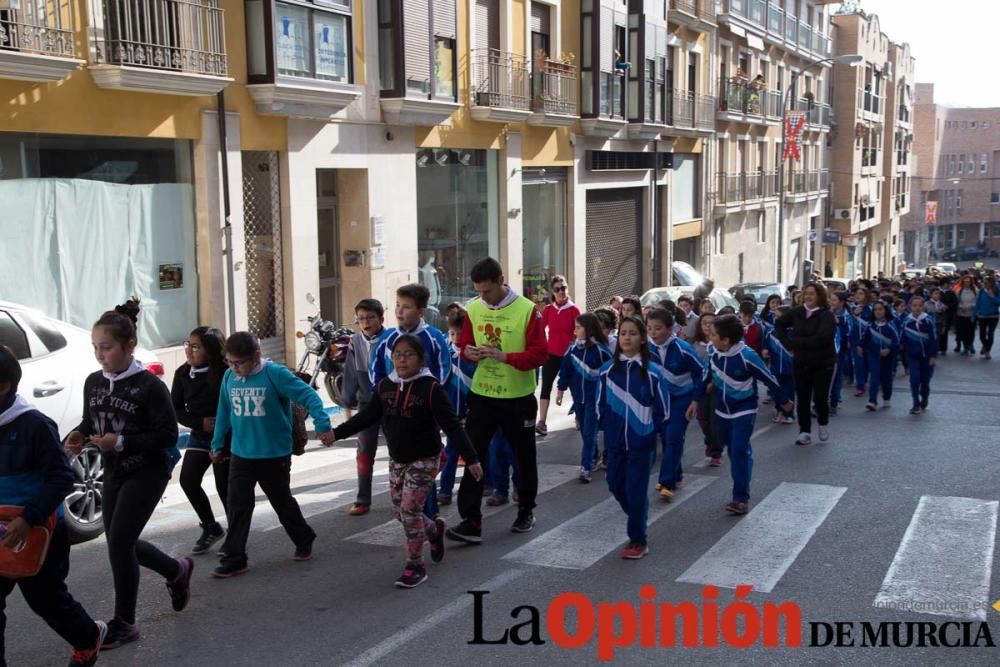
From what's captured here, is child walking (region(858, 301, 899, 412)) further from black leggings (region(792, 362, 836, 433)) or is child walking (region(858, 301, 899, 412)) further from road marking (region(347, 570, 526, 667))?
road marking (region(347, 570, 526, 667))

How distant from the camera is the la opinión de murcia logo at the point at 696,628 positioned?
570 cm

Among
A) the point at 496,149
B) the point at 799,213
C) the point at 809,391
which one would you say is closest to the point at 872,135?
the point at 799,213

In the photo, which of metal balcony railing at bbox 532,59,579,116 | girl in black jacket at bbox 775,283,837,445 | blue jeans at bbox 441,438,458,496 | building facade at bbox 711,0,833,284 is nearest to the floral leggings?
blue jeans at bbox 441,438,458,496

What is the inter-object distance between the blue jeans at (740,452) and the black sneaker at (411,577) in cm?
304

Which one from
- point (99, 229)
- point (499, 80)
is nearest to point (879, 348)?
point (499, 80)

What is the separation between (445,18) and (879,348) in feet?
30.9

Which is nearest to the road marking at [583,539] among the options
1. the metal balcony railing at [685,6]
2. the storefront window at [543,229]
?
the storefront window at [543,229]

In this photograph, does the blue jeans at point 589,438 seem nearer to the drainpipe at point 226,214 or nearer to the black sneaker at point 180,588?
the black sneaker at point 180,588

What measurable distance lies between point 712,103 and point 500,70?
14621 millimetres

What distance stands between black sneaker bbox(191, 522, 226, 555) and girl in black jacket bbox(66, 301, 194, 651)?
173 centimetres

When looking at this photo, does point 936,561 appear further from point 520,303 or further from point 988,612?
point 520,303

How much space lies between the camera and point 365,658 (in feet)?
18.0

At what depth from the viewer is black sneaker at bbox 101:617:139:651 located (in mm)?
5691

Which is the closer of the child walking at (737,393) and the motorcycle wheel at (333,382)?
the child walking at (737,393)
